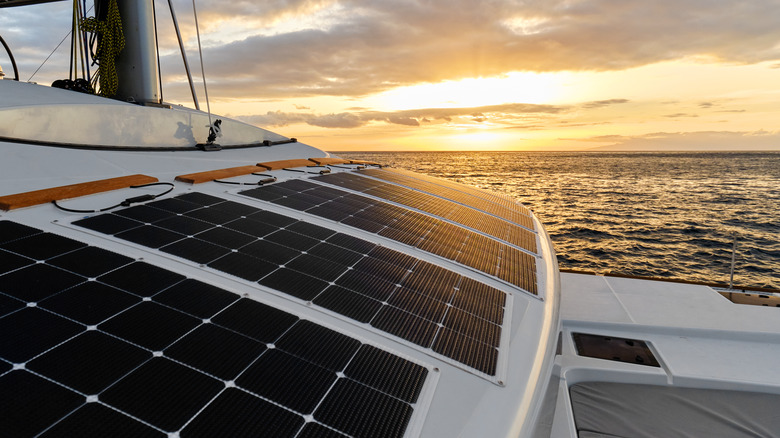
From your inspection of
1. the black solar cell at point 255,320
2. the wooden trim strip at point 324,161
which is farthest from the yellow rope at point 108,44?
the black solar cell at point 255,320

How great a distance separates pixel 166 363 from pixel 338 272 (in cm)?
272

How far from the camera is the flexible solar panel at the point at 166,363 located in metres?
3.20

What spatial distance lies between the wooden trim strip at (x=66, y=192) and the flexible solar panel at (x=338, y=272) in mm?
986

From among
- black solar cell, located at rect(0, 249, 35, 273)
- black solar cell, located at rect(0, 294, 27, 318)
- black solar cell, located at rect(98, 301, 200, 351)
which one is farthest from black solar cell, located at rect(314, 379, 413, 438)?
black solar cell, located at rect(0, 249, 35, 273)

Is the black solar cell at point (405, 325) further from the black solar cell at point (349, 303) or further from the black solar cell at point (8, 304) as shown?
the black solar cell at point (8, 304)

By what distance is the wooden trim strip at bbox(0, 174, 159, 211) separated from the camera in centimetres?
615

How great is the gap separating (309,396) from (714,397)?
6.91m

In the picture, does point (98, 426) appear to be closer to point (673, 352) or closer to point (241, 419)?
point (241, 419)

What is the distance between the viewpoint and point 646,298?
9.86m

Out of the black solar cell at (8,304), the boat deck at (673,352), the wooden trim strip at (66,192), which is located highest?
the wooden trim strip at (66,192)

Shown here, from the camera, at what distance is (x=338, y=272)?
238 inches

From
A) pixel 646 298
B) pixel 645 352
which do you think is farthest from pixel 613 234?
pixel 645 352

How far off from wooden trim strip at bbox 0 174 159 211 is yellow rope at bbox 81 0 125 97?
6929 mm

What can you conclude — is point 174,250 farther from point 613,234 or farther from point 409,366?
point 613,234
